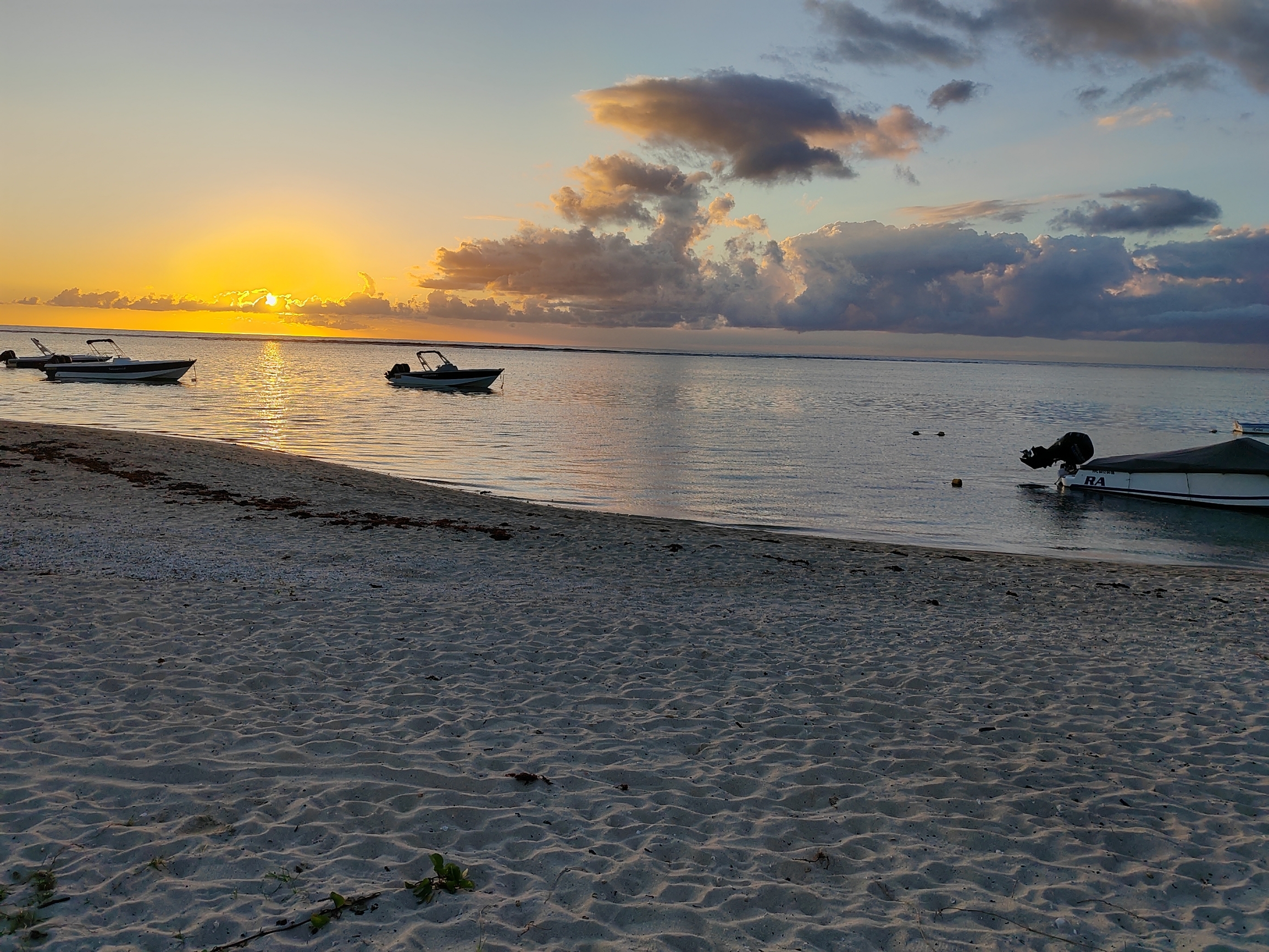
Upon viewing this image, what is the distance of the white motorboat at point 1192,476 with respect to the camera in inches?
985

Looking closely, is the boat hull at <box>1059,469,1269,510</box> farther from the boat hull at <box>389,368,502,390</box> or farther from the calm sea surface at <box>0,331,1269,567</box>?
the boat hull at <box>389,368,502,390</box>

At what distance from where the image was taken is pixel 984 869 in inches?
199

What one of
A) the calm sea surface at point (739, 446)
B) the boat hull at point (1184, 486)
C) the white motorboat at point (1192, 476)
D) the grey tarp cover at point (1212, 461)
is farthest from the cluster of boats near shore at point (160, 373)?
the grey tarp cover at point (1212, 461)

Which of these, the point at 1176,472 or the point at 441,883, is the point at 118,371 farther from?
the point at 441,883

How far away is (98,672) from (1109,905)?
8.18m

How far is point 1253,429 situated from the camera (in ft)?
159

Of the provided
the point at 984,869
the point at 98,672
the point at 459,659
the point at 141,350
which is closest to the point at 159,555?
the point at 98,672

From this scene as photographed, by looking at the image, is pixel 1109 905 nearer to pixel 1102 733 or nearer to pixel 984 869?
pixel 984 869

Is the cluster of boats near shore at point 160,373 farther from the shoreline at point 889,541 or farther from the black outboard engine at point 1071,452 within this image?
the black outboard engine at point 1071,452

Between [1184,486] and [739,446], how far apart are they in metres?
18.1

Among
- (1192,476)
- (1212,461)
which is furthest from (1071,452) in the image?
Answer: (1212,461)

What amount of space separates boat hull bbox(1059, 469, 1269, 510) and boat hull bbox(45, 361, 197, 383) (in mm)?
61329

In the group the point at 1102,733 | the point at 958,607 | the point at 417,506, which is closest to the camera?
the point at 1102,733

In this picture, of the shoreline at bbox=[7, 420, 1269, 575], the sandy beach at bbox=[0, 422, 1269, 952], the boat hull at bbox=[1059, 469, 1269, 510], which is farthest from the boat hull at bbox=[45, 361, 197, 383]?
the boat hull at bbox=[1059, 469, 1269, 510]
